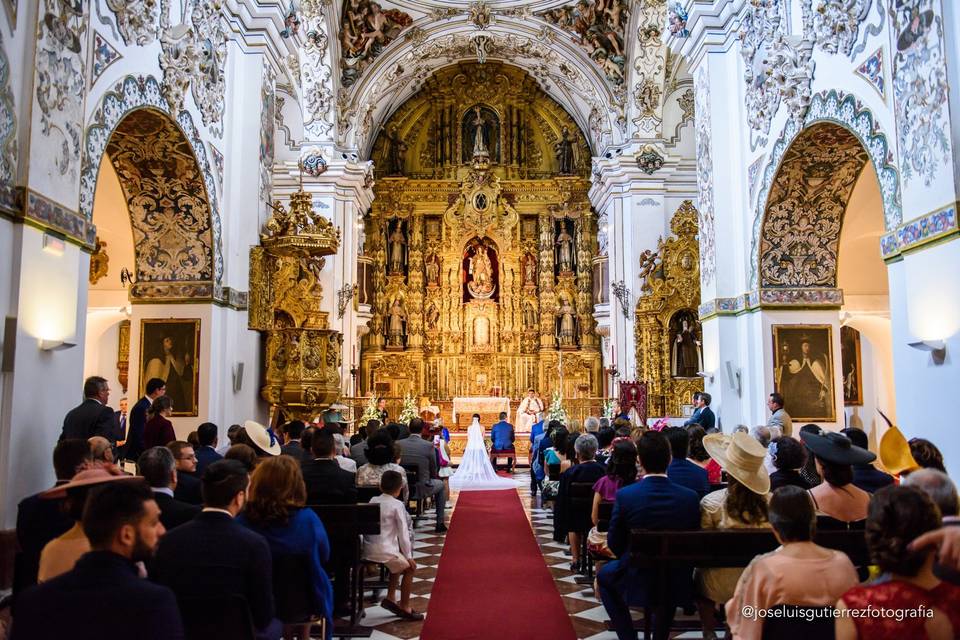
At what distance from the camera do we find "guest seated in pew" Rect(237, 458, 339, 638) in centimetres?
384

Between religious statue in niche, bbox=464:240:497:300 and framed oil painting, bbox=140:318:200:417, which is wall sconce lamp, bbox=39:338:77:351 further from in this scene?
religious statue in niche, bbox=464:240:497:300

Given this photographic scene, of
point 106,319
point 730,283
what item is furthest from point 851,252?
point 106,319

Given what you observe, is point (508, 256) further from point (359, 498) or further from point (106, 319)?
point (359, 498)

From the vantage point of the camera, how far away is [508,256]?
24000 millimetres

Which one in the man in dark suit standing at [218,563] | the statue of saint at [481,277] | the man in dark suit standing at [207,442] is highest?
the statue of saint at [481,277]

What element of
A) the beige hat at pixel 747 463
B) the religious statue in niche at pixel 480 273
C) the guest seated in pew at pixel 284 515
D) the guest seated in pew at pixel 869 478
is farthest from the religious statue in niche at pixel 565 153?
the guest seated in pew at pixel 284 515

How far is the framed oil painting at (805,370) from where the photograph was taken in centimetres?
1037

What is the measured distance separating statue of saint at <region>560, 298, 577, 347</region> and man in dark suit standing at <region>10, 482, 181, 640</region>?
21.1 m

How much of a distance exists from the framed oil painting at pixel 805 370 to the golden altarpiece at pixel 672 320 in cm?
714

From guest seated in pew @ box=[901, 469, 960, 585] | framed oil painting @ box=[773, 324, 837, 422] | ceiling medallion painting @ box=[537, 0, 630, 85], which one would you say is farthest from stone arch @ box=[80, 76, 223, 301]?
ceiling medallion painting @ box=[537, 0, 630, 85]

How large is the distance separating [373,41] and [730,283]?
13021mm

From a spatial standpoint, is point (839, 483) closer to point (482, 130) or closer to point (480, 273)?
point (480, 273)

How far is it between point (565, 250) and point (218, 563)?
69.7 ft

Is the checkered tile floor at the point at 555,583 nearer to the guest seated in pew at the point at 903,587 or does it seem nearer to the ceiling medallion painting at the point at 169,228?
the guest seated in pew at the point at 903,587
